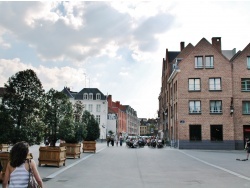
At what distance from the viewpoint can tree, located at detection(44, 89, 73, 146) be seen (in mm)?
21531

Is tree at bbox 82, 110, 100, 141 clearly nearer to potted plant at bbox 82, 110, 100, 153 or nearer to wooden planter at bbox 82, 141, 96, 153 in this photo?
potted plant at bbox 82, 110, 100, 153

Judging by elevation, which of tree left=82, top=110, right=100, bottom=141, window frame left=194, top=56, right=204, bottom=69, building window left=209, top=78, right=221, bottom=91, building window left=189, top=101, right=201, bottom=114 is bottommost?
tree left=82, top=110, right=100, bottom=141

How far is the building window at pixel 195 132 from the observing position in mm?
40594

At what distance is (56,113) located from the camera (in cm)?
2172

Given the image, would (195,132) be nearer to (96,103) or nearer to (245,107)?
(245,107)

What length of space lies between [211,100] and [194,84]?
2.81 m

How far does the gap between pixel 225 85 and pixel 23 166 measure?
127 ft

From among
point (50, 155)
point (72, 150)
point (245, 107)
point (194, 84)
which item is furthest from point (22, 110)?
point (245, 107)

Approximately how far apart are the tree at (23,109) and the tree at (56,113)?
6.62 m

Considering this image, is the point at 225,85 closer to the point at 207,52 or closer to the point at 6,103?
the point at 207,52

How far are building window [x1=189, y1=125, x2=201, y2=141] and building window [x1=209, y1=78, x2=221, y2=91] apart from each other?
16.3ft

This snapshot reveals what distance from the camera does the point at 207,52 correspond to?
4200 cm

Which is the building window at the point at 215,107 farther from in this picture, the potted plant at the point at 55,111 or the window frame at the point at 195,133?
the potted plant at the point at 55,111

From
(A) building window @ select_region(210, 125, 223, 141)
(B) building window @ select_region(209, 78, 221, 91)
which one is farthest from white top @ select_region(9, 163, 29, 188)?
(B) building window @ select_region(209, 78, 221, 91)
